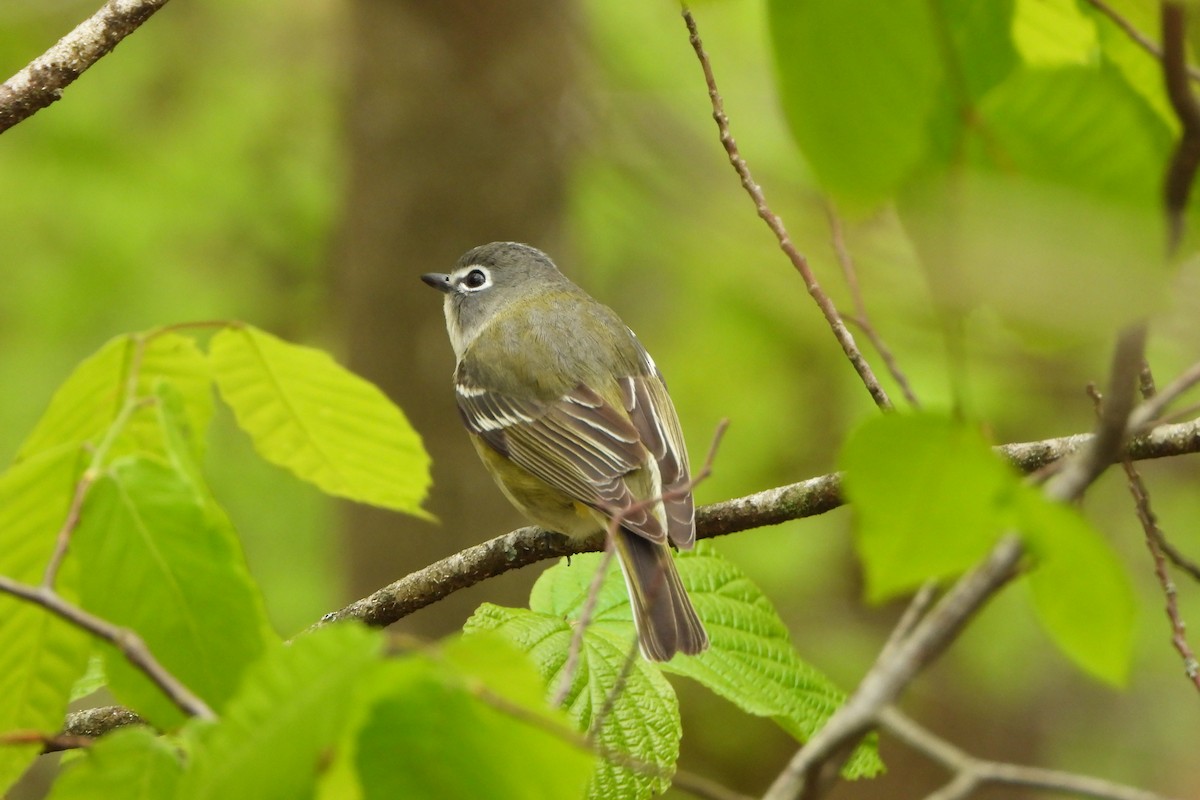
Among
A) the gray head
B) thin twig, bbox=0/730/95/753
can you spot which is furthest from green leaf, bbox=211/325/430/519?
the gray head

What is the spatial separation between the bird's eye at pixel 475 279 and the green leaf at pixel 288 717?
15.6 ft

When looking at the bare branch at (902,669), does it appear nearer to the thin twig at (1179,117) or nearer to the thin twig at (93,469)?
the thin twig at (1179,117)

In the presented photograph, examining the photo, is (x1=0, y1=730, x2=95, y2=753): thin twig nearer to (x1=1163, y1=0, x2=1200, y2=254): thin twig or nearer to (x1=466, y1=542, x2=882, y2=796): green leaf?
(x1=466, y1=542, x2=882, y2=796): green leaf

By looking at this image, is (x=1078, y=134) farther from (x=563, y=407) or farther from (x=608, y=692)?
(x=563, y=407)

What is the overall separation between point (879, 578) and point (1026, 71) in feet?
1.43

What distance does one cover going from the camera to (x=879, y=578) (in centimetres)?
107

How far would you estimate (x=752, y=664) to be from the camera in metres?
2.89

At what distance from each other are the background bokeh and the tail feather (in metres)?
1.75

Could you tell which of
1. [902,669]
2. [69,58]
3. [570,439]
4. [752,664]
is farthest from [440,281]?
[902,669]

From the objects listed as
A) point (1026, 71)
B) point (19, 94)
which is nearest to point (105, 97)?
point (19, 94)

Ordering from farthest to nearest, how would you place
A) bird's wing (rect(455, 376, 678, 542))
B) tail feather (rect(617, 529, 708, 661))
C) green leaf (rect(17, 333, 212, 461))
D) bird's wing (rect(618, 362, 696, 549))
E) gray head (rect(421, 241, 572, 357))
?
gray head (rect(421, 241, 572, 357)) → bird's wing (rect(618, 362, 696, 549)) → bird's wing (rect(455, 376, 678, 542)) → tail feather (rect(617, 529, 708, 661)) → green leaf (rect(17, 333, 212, 461))

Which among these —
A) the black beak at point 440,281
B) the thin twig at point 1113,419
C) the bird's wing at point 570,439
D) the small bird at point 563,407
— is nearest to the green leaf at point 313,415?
the thin twig at point 1113,419

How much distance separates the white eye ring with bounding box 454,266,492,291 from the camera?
5906mm

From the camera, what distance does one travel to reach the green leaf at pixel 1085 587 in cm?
104
